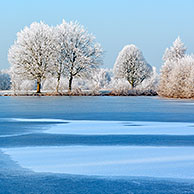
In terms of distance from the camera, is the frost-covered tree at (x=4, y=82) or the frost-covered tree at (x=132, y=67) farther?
the frost-covered tree at (x=4, y=82)

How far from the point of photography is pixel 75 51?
46.0m

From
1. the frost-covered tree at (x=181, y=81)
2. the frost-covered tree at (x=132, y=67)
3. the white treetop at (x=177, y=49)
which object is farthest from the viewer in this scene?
the white treetop at (x=177, y=49)

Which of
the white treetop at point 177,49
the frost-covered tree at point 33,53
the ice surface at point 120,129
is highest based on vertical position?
the white treetop at point 177,49

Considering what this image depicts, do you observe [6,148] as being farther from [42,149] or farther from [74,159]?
[74,159]

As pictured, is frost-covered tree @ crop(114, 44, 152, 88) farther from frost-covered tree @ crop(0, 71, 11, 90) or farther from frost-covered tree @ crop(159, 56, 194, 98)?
frost-covered tree @ crop(0, 71, 11, 90)

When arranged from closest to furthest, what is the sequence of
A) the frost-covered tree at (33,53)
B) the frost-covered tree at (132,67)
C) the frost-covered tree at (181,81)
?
the frost-covered tree at (181,81), the frost-covered tree at (33,53), the frost-covered tree at (132,67)

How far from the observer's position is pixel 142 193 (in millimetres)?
4184

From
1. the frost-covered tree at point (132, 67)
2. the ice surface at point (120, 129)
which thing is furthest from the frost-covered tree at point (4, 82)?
the ice surface at point (120, 129)

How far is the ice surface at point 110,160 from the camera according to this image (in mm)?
5129

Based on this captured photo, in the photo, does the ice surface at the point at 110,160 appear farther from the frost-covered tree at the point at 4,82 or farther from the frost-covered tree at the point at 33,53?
the frost-covered tree at the point at 4,82

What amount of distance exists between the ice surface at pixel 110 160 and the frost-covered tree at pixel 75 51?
3918 cm

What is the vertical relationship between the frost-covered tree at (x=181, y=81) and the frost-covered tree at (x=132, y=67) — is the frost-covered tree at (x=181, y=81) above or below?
below

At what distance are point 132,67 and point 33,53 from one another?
2464 centimetres

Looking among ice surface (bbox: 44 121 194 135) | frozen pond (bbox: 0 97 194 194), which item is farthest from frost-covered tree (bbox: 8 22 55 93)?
frozen pond (bbox: 0 97 194 194)
